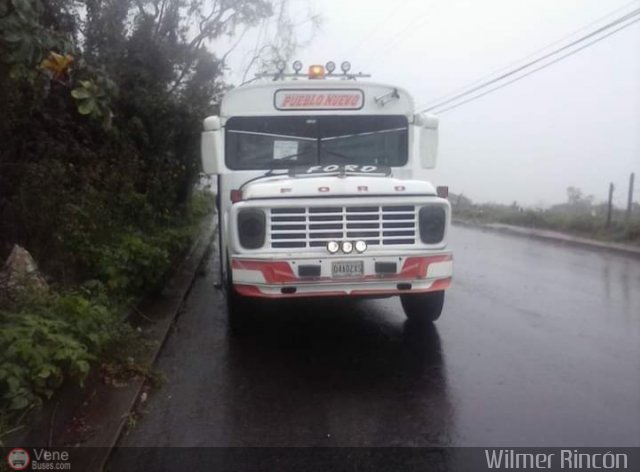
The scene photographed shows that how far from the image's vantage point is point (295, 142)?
8047 millimetres

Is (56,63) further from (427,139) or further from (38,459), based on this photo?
(427,139)

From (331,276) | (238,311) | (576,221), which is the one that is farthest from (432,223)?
(576,221)

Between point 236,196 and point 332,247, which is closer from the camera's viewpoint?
point 332,247

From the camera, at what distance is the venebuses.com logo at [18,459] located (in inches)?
156

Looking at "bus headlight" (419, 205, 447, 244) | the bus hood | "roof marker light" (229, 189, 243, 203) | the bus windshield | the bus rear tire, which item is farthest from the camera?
the bus windshield

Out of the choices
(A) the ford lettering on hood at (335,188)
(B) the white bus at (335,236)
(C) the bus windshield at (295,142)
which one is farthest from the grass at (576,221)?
Result: (A) the ford lettering on hood at (335,188)

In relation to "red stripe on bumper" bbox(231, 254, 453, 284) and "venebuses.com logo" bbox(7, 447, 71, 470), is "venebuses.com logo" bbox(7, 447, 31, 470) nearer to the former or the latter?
"venebuses.com logo" bbox(7, 447, 71, 470)

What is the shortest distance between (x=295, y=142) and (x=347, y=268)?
2110 mm

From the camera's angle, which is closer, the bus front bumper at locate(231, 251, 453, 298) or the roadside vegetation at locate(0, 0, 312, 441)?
the roadside vegetation at locate(0, 0, 312, 441)

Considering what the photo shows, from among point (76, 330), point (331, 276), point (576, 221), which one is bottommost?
point (576, 221)

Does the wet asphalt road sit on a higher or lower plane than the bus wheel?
lower

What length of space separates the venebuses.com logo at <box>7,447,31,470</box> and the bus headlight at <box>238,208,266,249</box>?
9.50 ft

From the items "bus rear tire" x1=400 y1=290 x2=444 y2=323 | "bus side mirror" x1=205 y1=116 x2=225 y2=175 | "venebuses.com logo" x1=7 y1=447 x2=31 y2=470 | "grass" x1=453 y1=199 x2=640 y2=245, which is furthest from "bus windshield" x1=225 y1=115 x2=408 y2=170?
"grass" x1=453 y1=199 x2=640 y2=245

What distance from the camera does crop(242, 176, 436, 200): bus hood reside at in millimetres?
6566
